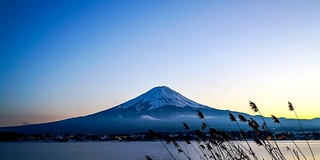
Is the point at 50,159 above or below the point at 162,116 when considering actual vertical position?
below

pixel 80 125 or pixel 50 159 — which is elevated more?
pixel 80 125

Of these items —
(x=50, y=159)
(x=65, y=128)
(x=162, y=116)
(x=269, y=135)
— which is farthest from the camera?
(x=65, y=128)

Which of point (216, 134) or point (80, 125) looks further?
point (80, 125)

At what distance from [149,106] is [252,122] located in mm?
123409

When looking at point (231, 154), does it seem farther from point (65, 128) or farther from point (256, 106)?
point (65, 128)

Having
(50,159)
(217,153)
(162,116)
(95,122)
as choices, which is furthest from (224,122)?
(217,153)

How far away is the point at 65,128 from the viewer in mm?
190500

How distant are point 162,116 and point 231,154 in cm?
11624

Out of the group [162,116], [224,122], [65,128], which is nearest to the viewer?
[162,116]

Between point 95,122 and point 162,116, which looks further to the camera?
point 95,122

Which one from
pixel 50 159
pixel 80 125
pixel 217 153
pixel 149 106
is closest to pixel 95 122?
pixel 80 125

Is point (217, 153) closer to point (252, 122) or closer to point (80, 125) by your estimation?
point (252, 122)

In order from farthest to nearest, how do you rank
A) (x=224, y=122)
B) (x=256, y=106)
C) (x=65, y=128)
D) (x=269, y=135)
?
(x=65, y=128)
(x=224, y=122)
(x=269, y=135)
(x=256, y=106)

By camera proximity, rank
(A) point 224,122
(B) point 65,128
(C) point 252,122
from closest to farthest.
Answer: (C) point 252,122
(A) point 224,122
(B) point 65,128
